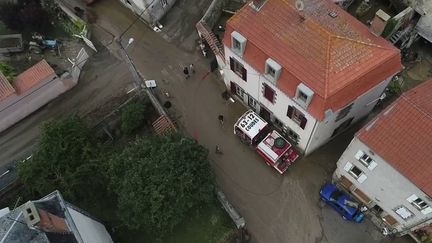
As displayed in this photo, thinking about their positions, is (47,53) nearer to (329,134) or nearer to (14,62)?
(14,62)

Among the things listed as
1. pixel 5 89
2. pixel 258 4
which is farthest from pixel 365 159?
pixel 5 89

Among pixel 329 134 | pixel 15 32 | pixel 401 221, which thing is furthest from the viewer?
pixel 15 32

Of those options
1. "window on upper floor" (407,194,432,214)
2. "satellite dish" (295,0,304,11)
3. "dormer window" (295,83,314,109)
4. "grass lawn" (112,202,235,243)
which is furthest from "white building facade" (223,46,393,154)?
"grass lawn" (112,202,235,243)

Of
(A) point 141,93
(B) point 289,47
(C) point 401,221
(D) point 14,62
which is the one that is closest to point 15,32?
(D) point 14,62

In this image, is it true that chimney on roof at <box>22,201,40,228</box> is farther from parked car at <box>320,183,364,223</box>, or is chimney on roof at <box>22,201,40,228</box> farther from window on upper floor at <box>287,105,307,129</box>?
parked car at <box>320,183,364,223</box>

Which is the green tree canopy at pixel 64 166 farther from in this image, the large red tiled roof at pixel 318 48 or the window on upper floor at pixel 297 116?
the window on upper floor at pixel 297 116

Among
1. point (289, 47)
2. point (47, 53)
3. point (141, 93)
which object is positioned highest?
point (47, 53)
